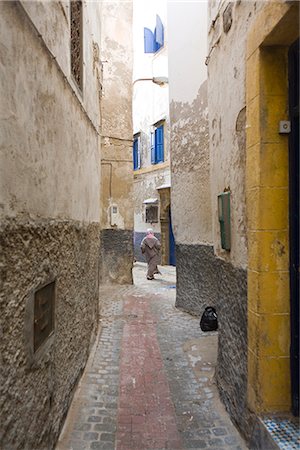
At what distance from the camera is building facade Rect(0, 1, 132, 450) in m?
1.58

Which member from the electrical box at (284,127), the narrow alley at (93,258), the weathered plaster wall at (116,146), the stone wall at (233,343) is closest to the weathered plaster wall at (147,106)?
the weathered plaster wall at (116,146)

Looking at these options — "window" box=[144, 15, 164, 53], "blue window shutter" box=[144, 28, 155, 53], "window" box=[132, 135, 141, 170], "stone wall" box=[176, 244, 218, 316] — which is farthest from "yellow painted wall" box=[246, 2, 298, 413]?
"blue window shutter" box=[144, 28, 155, 53]

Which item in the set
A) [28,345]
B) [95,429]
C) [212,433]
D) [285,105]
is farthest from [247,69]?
[95,429]

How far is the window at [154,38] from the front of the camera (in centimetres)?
1512

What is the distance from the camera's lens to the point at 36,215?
1991 mm

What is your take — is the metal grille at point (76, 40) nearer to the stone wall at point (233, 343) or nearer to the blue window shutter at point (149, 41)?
the stone wall at point (233, 343)

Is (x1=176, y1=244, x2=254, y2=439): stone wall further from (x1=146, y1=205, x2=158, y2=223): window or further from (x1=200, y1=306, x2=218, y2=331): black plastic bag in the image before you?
(x1=146, y1=205, x2=158, y2=223): window

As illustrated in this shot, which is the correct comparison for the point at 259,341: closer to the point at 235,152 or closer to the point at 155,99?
the point at 235,152

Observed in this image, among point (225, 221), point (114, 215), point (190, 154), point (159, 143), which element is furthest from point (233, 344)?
point (159, 143)

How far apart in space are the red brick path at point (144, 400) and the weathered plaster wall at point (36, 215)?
51 cm

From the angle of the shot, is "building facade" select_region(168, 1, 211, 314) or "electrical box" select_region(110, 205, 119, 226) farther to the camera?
"electrical box" select_region(110, 205, 119, 226)

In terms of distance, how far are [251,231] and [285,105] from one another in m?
0.80

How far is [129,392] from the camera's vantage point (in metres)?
3.35

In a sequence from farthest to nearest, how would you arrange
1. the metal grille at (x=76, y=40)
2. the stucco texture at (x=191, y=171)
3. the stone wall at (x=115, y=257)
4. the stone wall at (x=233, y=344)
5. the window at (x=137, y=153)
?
the window at (x=137, y=153) < the stone wall at (x=115, y=257) < the stucco texture at (x=191, y=171) < the metal grille at (x=76, y=40) < the stone wall at (x=233, y=344)
